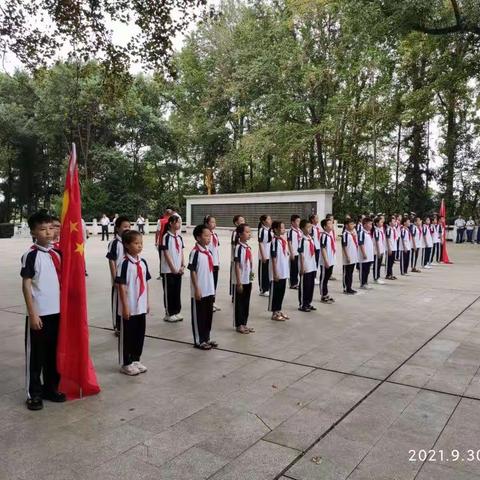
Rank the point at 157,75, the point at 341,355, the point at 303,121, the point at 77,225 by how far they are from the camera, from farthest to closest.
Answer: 1. the point at 303,121
2. the point at 157,75
3. the point at 341,355
4. the point at 77,225

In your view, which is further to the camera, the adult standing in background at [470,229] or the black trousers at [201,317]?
the adult standing in background at [470,229]

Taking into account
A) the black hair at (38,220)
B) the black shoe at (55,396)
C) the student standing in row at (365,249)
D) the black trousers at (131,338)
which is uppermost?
the black hair at (38,220)

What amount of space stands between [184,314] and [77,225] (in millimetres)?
3655

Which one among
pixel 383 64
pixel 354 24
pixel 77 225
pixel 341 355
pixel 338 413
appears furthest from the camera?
pixel 383 64

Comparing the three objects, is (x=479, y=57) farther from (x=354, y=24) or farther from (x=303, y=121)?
(x=303, y=121)

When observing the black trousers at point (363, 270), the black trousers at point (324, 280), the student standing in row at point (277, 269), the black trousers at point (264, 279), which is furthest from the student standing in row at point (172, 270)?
the black trousers at point (363, 270)

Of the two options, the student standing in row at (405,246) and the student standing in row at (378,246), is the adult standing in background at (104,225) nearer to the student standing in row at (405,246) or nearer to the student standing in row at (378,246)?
the student standing in row at (405,246)

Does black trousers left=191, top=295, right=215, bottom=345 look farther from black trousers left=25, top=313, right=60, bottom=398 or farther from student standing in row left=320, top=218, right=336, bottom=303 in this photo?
student standing in row left=320, top=218, right=336, bottom=303

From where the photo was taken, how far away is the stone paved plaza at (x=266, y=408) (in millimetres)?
2951

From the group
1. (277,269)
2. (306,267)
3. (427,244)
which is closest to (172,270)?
(277,269)

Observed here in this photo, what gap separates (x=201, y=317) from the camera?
5.45 m

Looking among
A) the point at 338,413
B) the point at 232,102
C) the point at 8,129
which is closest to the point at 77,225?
the point at 338,413

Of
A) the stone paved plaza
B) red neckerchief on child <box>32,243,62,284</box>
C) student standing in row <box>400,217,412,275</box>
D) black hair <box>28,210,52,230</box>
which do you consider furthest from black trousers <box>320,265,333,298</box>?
black hair <box>28,210,52,230</box>

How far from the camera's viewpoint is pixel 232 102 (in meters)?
33.0
